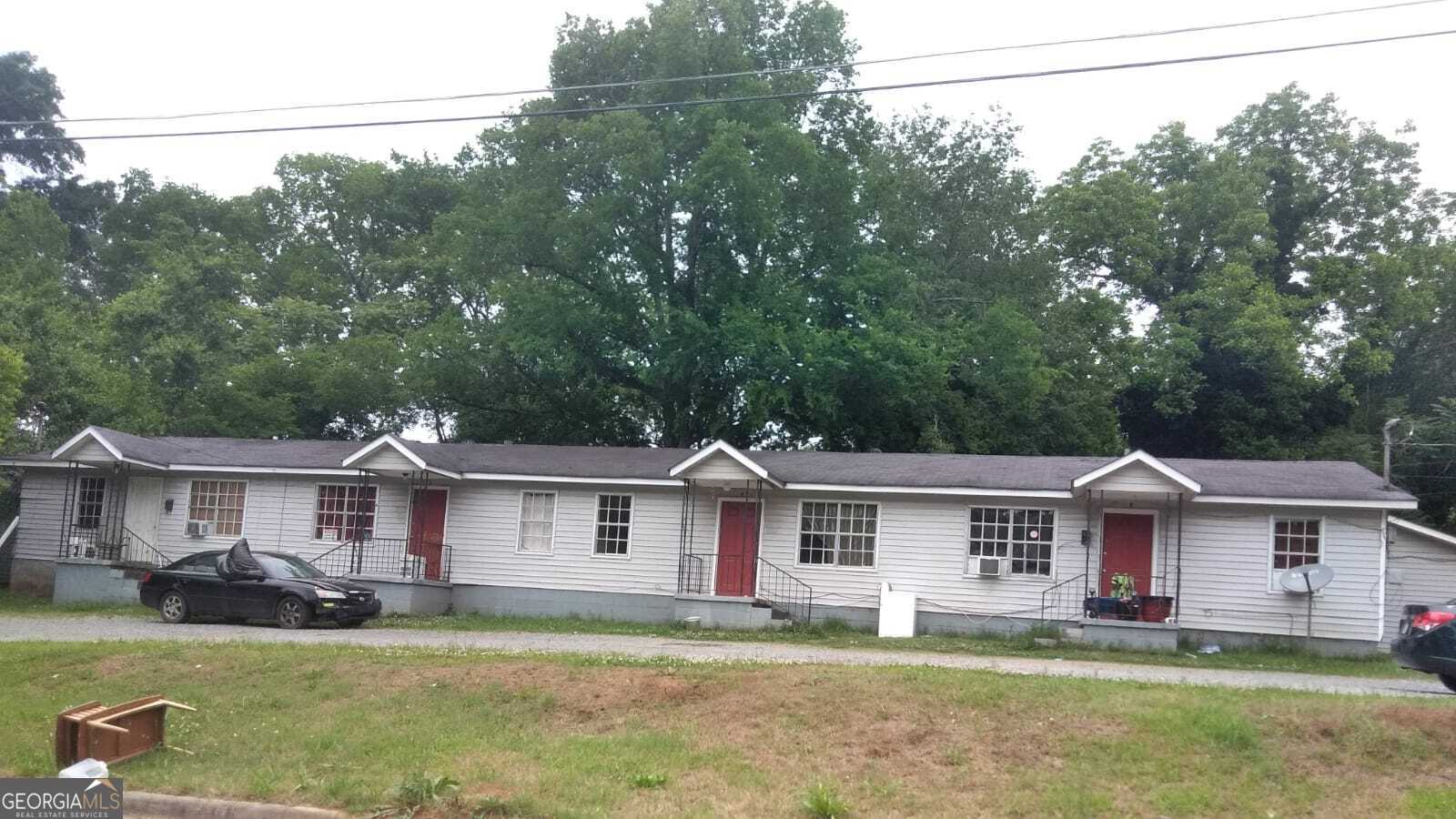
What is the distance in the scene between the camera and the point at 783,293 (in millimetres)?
31953

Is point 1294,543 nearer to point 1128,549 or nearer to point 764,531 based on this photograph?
point 1128,549

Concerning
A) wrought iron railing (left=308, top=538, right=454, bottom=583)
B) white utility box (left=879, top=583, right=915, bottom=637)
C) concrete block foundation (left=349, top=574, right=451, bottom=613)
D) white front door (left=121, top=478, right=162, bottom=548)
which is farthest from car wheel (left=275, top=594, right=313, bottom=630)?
white utility box (left=879, top=583, right=915, bottom=637)

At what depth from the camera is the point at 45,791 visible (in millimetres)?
8586

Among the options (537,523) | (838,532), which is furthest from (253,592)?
(838,532)

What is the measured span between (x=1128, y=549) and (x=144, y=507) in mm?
21699

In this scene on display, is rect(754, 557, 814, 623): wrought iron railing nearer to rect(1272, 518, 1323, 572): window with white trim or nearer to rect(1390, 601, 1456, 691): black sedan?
rect(1272, 518, 1323, 572): window with white trim

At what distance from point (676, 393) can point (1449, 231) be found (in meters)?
27.2

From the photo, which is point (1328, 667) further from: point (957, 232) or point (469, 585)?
point (957, 232)

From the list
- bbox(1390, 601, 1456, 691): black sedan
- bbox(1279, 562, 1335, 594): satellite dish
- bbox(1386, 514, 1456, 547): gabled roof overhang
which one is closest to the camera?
bbox(1390, 601, 1456, 691): black sedan

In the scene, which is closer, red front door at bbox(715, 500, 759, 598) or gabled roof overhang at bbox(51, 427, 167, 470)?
red front door at bbox(715, 500, 759, 598)

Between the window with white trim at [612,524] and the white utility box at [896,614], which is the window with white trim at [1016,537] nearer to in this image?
the white utility box at [896,614]

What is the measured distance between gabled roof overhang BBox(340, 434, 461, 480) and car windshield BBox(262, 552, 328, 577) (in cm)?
350

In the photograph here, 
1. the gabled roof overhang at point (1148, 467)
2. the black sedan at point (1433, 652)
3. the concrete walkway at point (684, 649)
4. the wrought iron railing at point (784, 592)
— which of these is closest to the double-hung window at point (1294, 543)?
the gabled roof overhang at point (1148, 467)

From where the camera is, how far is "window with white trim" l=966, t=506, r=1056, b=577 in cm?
2275
